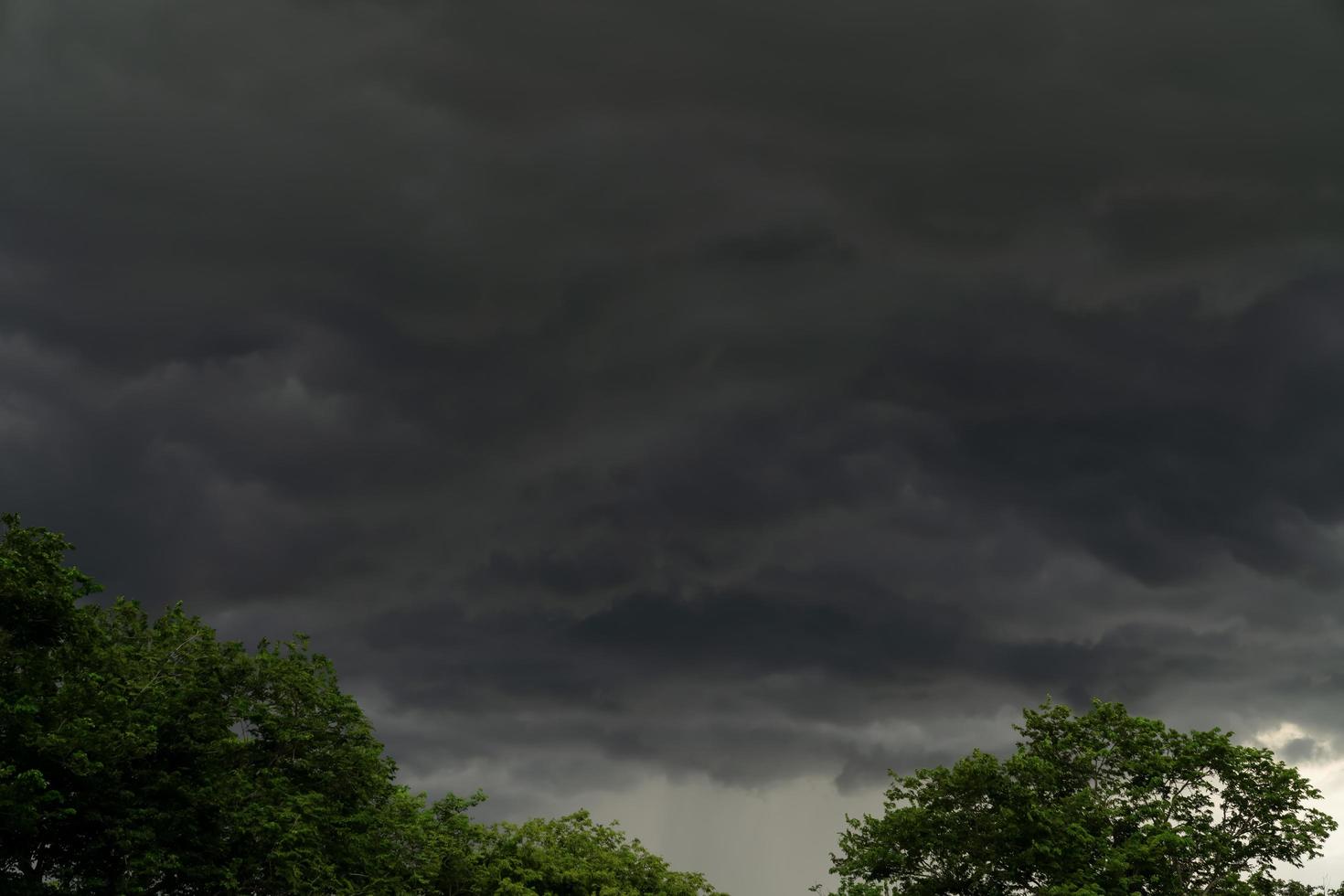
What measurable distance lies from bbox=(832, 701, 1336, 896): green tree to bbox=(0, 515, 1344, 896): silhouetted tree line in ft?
0.34

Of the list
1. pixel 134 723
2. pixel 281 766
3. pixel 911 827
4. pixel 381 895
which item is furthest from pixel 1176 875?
pixel 134 723

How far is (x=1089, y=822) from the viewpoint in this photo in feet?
192

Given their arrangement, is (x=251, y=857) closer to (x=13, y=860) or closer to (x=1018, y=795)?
(x=13, y=860)

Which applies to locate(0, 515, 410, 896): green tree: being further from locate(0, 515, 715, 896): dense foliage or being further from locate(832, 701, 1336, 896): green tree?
locate(832, 701, 1336, 896): green tree

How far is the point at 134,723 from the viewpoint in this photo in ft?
137

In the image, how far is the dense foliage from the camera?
38656 millimetres

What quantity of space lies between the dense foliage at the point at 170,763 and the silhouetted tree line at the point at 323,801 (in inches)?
3.7

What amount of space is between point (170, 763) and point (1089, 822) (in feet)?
144

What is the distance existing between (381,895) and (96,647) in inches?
723

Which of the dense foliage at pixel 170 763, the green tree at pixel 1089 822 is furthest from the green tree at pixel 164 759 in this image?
the green tree at pixel 1089 822

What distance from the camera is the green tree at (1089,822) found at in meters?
56.6

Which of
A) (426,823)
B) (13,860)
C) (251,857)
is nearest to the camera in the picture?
(13,860)

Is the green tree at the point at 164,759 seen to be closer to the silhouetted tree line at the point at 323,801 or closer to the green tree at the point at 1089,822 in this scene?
the silhouetted tree line at the point at 323,801

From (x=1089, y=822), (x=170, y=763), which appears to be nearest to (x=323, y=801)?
(x=170, y=763)
